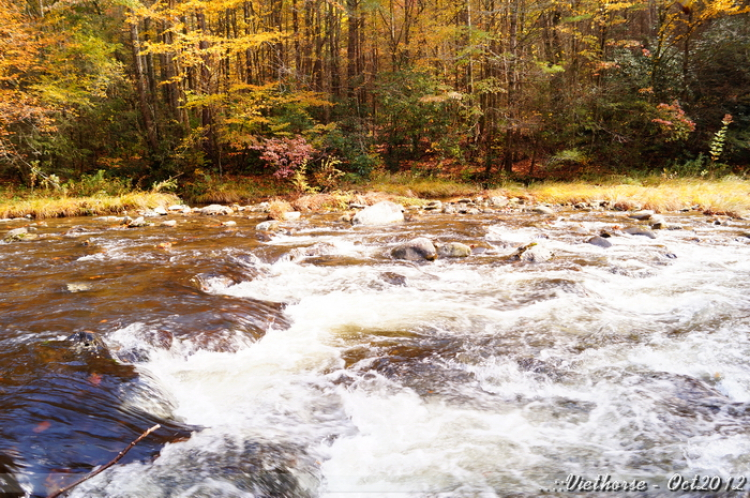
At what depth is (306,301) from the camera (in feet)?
14.6

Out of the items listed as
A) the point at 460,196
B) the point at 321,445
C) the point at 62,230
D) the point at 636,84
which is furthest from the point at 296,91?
the point at 321,445

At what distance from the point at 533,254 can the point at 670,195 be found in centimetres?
670

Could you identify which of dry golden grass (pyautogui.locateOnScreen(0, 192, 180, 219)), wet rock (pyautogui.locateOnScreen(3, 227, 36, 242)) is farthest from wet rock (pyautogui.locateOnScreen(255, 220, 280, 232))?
dry golden grass (pyautogui.locateOnScreen(0, 192, 180, 219))

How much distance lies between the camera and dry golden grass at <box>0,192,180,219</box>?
1010cm

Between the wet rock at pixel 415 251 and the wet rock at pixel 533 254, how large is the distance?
1154 millimetres

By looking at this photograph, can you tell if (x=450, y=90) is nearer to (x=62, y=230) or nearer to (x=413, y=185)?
(x=413, y=185)

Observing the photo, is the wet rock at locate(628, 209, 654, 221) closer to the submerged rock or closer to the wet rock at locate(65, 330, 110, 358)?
the submerged rock

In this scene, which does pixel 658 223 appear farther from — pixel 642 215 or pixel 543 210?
pixel 543 210

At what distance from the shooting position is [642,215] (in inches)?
347

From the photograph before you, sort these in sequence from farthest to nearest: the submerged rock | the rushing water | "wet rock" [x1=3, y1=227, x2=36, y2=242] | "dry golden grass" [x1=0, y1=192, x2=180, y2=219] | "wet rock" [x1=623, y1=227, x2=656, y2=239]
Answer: the submerged rock → "dry golden grass" [x1=0, y1=192, x2=180, y2=219] → "wet rock" [x1=3, y1=227, x2=36, y2=242] → "wet rock" [x1=623, y1=227, x2=656, y2=239] → the rushing water

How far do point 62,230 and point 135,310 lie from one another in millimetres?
5959

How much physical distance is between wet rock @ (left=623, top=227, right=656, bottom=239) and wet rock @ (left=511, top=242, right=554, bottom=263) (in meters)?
2.26

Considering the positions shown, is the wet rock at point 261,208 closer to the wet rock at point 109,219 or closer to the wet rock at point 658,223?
the wet rock at point 109,219

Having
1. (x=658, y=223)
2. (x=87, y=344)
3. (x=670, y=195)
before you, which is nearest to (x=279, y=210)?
(x=87, y=344)
